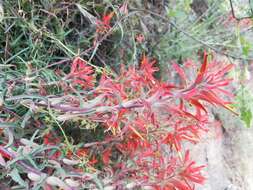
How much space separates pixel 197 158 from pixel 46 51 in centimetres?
59

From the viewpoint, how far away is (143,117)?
89cm

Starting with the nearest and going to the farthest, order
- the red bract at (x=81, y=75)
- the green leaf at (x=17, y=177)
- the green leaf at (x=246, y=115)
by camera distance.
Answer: the green leaf at (x=17, y=177)
the red bract at (x=81, y=75)
the green leaf at (x=246, y=115)

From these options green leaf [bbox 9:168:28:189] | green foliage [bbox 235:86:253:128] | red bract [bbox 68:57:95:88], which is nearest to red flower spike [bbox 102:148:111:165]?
red bract [bbox 68:57:95:88]

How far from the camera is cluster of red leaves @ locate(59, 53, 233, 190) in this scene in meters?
0.73

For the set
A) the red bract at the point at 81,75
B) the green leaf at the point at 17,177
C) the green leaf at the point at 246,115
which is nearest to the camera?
the green leaf at the point at 17,177

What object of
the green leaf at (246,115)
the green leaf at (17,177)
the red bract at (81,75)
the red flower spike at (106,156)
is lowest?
the red flower spike at (106,156)

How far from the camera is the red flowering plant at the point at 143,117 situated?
0.73 metres

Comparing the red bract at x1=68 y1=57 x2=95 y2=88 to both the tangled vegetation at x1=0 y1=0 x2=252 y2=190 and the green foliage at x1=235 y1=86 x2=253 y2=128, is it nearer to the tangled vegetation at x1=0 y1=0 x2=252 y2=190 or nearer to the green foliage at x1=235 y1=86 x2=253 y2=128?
the tangled vegetation at x1=0 y1=0 x2=252 y2=190

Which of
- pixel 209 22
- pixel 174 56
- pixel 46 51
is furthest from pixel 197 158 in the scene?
pixel 46 51

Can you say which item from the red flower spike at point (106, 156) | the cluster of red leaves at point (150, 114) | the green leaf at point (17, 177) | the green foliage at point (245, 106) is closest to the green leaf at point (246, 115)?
the green foliage at point (245, 106)

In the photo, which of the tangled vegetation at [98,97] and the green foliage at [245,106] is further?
the green foliage at [245,106]

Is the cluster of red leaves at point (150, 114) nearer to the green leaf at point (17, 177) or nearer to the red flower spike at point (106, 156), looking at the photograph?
the red flower spike at point (106, 156)

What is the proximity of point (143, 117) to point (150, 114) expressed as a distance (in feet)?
0.10

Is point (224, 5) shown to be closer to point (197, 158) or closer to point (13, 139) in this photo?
point (197, 158)
